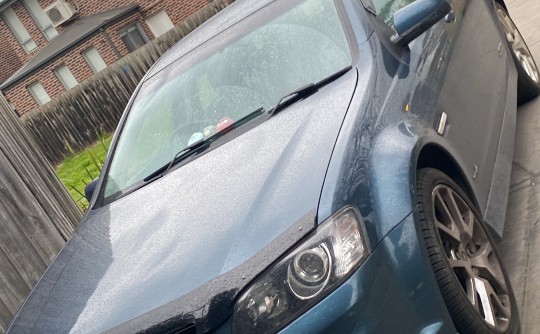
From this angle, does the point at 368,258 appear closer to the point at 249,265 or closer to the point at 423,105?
the point at 249,265

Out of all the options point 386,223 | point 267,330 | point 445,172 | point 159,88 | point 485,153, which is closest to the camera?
point 267,330

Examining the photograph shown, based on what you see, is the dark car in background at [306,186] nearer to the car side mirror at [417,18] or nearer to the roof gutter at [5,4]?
the car side mirror at [417,18]

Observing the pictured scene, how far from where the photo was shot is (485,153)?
4.17 m

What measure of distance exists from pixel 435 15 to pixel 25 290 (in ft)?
11.7

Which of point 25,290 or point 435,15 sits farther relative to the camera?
point 25,290

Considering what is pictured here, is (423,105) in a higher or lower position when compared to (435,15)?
lower

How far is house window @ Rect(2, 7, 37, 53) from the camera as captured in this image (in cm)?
3406

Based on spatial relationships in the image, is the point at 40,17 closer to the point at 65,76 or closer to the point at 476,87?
the point at 65,76

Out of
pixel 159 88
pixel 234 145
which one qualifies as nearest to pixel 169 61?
pixel 159 88

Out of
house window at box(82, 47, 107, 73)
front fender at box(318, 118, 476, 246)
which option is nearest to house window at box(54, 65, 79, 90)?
house window at box(82, 47, 107, 73)

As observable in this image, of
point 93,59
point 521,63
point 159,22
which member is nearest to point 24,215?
point 521,63

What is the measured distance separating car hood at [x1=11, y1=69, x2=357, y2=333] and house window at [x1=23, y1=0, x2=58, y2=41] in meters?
31.8

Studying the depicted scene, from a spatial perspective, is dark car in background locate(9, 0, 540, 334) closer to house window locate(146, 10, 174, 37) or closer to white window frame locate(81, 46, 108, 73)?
house window locate(146, 10, 174, 37)

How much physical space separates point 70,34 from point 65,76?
1818 millimetres
